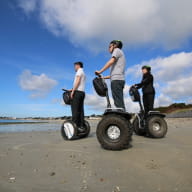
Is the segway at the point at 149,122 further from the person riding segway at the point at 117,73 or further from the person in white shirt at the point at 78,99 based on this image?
the person in white shirt at the point at 78,99

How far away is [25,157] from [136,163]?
1.72 meters

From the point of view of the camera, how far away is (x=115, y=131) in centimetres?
304

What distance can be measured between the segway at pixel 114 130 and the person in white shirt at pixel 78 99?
1.45 meters

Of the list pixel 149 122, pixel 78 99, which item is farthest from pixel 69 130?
pixel 149 122

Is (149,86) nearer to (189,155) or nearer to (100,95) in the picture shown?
(100,95)

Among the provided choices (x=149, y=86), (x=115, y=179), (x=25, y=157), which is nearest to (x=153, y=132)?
(x=149, y=86)

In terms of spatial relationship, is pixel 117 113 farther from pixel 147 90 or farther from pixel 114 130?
pixel 147 90

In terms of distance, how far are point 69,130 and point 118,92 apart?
178cm

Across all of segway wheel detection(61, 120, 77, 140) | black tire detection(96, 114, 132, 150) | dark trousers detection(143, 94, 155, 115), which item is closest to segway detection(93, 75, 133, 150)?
black tire detection(96, 114, 132, 150)

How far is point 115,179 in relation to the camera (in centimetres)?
180

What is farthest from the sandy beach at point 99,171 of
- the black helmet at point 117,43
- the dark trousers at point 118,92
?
the black helmet at point 117,43

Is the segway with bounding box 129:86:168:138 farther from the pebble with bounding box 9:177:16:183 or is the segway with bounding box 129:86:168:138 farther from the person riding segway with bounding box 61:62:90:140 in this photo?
the pebble with bounding box 9:177:16:183

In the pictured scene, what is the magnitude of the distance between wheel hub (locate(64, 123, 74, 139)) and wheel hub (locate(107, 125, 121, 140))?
1.52 meters

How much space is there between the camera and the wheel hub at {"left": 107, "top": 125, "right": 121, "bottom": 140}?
303 centimetres
